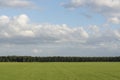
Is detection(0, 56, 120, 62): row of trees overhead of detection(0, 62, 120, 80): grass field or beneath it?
overhead

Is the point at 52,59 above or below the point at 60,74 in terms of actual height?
above

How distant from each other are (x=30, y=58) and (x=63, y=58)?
1896 centimetres

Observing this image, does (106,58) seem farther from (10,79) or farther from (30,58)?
(10,79)

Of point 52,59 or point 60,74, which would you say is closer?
point 60,74

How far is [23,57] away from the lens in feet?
615

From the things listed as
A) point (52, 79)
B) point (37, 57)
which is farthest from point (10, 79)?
point (37, 57)

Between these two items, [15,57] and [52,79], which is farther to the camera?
[15,57]

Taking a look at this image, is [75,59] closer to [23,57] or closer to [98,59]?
[98,59]

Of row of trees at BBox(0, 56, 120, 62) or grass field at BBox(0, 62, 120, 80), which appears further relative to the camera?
row of trees at BBox(0, 56, 120, 62)

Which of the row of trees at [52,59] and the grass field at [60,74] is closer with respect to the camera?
the grass field at [60,74]

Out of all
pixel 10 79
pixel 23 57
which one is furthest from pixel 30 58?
pixel 10 79

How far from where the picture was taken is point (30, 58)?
186000mm

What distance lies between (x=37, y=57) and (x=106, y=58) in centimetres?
3952

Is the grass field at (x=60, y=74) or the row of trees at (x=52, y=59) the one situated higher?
the row of trees at (x=52, y=59)
